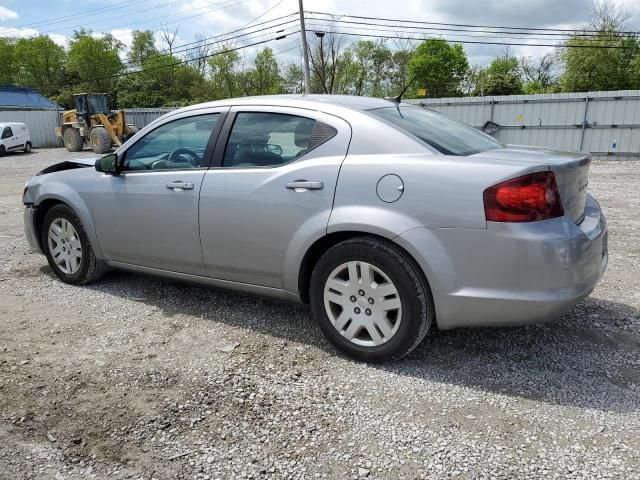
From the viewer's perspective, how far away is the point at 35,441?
2494 millimetres

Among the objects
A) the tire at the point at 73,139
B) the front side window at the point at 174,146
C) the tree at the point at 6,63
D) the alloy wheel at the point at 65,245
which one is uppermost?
the tree at the point at 6,63

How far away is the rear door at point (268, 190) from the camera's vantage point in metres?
3.14

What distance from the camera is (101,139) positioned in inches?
902

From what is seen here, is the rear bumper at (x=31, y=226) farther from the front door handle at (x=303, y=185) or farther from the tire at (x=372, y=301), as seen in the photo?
the tire at (x=372, y=301)

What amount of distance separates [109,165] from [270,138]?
1.51 metres

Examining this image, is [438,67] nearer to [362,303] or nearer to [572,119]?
[572,119]

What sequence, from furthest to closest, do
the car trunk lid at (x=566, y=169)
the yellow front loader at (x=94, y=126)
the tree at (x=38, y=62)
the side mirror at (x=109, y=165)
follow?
the tree at (x=38, y=62)
the yellow front loader at (x=94, y=126)
the side mirror at (x=109, y=165)
the car trunk lid at (x=566, y=169)

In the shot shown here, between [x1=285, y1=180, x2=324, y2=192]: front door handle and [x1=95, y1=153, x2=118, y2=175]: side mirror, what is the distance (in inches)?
67.1

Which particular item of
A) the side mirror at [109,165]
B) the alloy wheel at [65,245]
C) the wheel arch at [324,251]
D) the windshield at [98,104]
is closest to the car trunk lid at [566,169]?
the wheel arch at [324,251]

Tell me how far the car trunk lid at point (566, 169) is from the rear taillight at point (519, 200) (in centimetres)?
14

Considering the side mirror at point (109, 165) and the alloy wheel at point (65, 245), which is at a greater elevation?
the side mirror at point (109, 165)

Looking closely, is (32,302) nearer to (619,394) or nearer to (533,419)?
(533,419)

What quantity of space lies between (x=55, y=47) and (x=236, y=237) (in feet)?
270

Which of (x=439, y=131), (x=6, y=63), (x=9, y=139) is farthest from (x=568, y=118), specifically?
(x=6, y=63)
